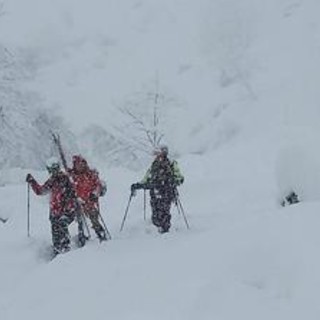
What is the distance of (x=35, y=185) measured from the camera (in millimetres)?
14133

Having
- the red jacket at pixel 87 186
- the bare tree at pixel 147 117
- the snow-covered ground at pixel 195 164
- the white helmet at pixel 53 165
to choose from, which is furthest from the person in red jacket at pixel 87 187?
the bare tree at pixel 147 117

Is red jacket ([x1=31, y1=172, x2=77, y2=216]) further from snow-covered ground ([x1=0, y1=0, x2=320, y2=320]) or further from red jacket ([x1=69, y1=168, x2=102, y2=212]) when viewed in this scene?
snow-covered ground ([x1=0, y1=0, x2=320, y2=320])

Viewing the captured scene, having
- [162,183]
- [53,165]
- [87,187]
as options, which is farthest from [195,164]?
[53,165]

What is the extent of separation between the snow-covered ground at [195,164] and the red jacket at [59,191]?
2.75ft

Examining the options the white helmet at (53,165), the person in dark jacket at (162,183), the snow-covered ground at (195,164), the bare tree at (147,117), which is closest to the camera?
the snow-covered ground at (195,164)

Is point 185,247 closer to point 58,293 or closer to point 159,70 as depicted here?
point 58,293

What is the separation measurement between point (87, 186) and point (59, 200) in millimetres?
653

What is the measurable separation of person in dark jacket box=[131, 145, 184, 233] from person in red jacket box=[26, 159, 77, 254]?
46.9 inches

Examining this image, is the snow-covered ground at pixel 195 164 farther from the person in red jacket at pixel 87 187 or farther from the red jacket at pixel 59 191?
the red jacket at pixel 59 191

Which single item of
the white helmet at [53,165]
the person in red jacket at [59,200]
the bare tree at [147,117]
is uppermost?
the bare tree at [147,117]

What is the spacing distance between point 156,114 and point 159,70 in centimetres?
546

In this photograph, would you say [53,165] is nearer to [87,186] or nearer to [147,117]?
[87,186]

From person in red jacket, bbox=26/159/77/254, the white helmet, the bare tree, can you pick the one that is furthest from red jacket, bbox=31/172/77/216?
the bare tree

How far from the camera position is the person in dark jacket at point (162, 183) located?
1458cm
